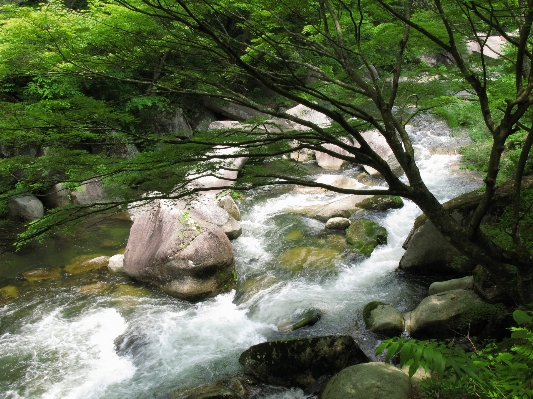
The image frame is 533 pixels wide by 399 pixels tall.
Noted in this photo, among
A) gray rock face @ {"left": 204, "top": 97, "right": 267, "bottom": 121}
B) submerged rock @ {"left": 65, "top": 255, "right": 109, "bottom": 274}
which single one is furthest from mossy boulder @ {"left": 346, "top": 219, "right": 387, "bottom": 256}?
gray rock face @ {"left": 204, "top": 97, "right": 267, "bottom": 121}

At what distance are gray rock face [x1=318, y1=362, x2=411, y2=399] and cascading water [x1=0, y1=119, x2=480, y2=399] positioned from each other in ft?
2.66

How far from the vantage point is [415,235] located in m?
7.44

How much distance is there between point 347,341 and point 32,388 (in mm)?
4418

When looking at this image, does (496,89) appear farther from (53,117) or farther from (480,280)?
(53,117)

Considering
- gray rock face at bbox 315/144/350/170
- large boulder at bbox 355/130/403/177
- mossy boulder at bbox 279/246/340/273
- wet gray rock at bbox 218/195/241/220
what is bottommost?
mossy boulder at bbox 279/246/340/273

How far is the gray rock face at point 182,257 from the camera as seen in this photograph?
7.19 meters

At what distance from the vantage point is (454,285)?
20.2ft

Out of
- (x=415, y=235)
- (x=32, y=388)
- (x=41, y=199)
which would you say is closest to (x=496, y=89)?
(x=415, y=235)

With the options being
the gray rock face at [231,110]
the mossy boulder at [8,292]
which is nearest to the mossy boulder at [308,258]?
the mossy boulder at [8,292]

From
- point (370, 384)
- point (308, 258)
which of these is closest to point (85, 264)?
point (308, 258)

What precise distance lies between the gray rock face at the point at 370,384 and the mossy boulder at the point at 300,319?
179 cm

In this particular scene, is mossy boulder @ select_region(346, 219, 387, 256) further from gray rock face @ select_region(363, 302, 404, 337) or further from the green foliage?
the green foliage

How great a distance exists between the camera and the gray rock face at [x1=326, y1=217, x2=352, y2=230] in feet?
31.0

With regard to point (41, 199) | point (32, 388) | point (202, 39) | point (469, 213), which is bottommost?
point (32, 388)
